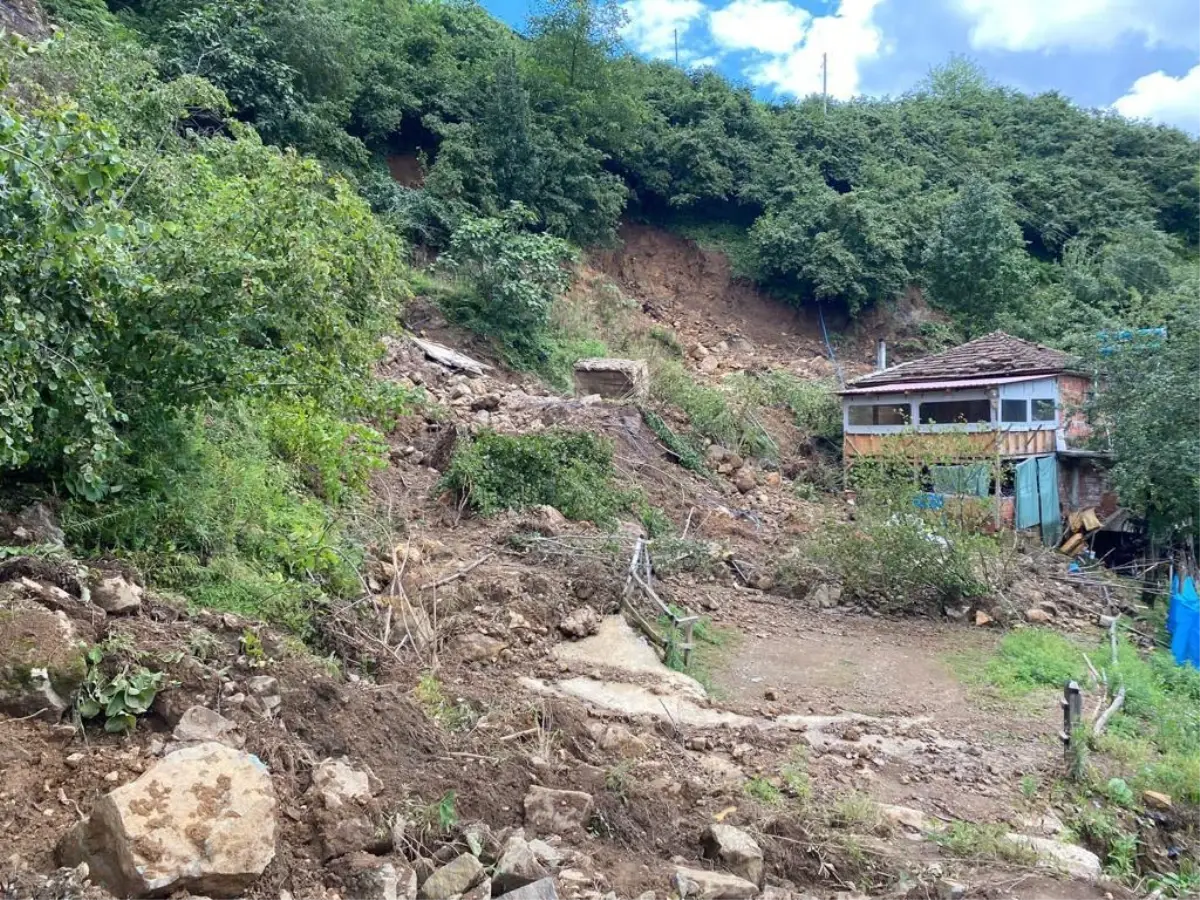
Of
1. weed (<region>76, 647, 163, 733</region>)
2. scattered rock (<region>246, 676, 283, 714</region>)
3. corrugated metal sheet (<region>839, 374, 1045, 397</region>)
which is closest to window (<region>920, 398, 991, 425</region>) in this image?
corrugated metal sheet (<region>839, 374, 1045, 397</region>)

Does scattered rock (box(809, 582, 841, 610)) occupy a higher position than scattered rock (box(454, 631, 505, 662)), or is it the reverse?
scattered rock (box(454, 631, 505, 662))

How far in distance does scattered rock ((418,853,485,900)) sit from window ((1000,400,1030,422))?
589 inches

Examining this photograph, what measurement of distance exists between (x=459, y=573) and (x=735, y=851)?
4448 mm

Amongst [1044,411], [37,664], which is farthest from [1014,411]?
[37,664]

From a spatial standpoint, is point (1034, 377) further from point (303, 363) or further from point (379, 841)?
point (379, 841)

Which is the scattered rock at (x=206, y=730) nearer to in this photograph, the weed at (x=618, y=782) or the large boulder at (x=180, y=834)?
the large boulder at (x=180, y=834)

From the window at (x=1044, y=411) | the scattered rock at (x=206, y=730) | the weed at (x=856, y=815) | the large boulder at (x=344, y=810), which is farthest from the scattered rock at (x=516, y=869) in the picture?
the window at (x=1044, y=411)

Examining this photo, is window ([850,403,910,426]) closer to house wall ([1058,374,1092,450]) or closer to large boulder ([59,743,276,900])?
house wall ([1058,374,1092,450])

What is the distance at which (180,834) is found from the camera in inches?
94.7

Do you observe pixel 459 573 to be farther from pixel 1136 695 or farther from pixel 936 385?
pixel 936 385

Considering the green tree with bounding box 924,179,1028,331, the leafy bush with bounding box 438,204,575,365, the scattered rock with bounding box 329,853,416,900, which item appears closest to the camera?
the scattered rock with bounding box 329,853,416,900

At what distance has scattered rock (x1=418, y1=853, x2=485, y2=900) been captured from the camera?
271 centimetres

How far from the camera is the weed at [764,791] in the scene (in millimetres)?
4367

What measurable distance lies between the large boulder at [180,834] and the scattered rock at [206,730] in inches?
19.6
